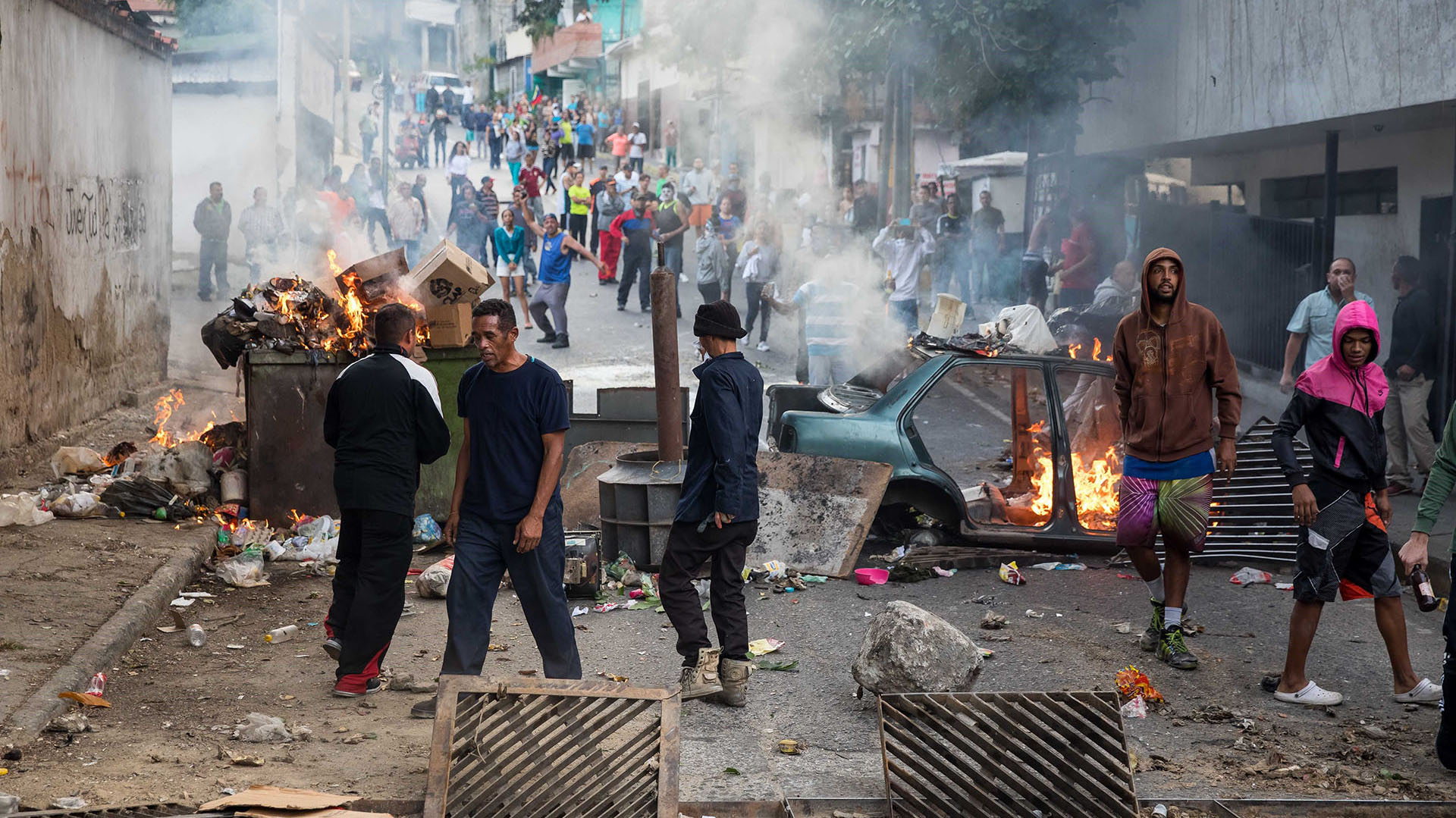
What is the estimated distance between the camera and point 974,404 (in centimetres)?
1439

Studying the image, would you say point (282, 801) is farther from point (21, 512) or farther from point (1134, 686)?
point (21, 512)

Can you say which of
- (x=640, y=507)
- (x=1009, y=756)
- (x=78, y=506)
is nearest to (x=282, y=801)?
(x=1009, y=756)

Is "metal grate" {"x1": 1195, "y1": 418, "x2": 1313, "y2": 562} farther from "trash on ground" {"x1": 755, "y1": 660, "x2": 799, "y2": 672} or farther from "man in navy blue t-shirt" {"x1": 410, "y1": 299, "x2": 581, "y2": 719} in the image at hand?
"man in navy blue t-shirt" {"x1": 410, "y1": 299, "x2": 581, "y2": 719}

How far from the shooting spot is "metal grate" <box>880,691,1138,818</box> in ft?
14.6

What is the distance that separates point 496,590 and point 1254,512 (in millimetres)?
5071

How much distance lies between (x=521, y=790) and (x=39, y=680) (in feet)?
8.19

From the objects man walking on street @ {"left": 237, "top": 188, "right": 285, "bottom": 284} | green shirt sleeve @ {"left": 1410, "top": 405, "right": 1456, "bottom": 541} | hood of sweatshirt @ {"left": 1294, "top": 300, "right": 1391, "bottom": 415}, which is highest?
man walking on street @ {"left": 237, "top": 188, "right": 285, "bottom": 284}

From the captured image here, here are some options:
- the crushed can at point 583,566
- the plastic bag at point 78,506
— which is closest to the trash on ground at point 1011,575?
the crushed can at point 583,566

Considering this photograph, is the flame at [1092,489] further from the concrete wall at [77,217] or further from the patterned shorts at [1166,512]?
the concrete wall at [77,217]

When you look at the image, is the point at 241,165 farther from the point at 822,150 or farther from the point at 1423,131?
the point at 1423,131

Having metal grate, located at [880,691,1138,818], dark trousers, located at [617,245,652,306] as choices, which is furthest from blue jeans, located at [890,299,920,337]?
metal grate, located at [880,691,1138,818]

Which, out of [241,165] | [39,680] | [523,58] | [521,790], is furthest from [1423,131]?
[523,58]

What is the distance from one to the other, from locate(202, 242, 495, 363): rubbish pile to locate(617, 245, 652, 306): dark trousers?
10567 millimetres

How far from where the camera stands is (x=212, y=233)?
2020 cm
